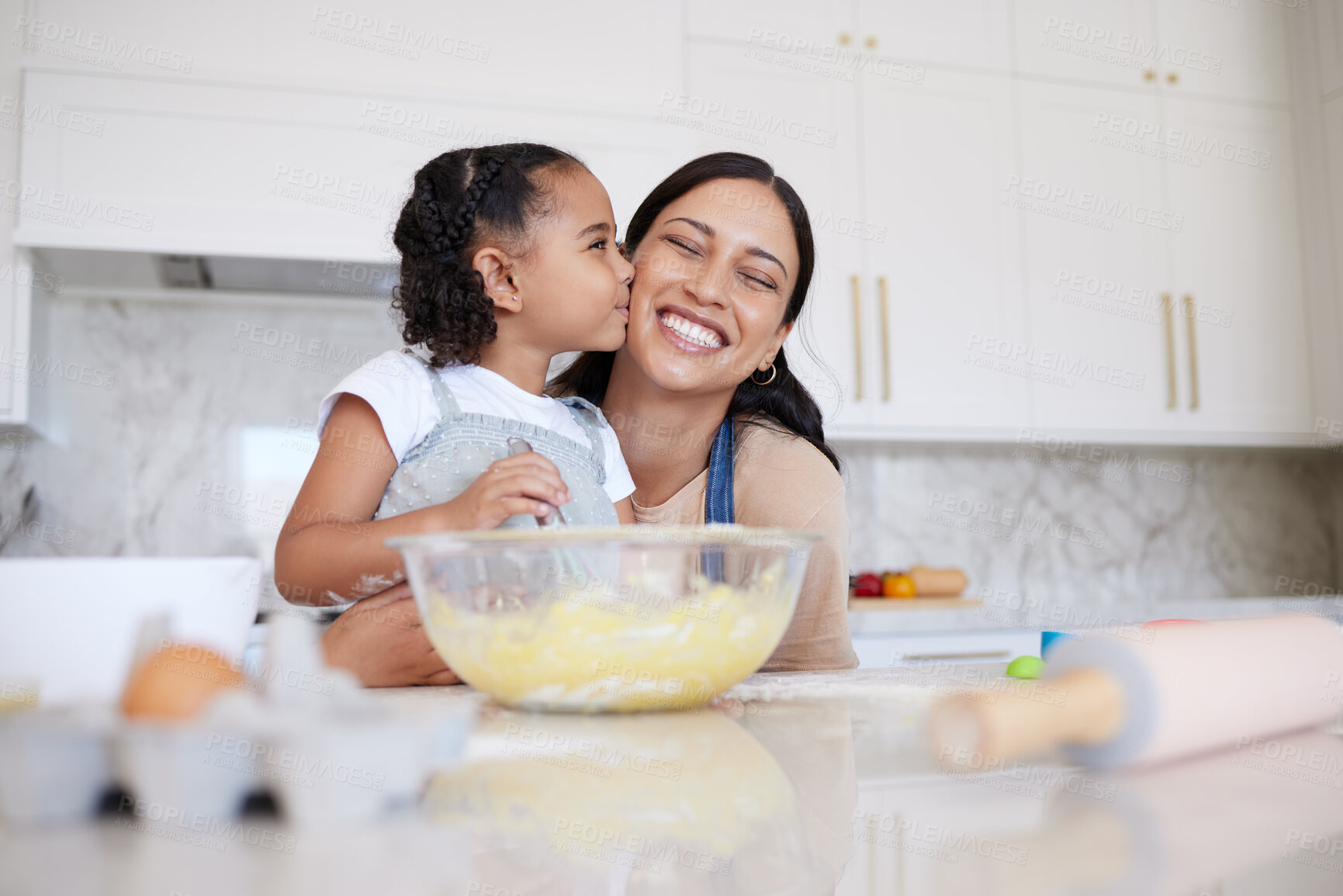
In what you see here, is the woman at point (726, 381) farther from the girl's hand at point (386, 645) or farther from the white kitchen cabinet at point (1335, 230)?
the white kitchen cabinet at point (1335, 230)

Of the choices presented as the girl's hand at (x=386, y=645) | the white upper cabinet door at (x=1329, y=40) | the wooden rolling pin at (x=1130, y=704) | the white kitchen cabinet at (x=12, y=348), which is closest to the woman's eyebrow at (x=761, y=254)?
the girl's hand at (x=386, y=645)

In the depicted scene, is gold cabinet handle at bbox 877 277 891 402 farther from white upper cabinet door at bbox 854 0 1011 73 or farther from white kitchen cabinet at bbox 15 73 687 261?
white kitchen cabinet at bbox 15 73 687 261

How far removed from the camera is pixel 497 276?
1.25 metres

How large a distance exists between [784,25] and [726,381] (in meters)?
1.69

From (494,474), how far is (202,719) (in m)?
0.47

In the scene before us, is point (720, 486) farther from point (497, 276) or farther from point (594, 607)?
point (594, 607)

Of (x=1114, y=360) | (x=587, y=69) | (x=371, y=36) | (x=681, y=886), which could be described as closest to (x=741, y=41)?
(x=587, y=69)

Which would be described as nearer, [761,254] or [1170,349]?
[761,254]

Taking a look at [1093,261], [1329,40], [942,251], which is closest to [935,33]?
[942,251]

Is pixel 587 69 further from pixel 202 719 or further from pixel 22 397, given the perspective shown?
pixel 202 719

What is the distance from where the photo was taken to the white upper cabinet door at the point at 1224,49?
3.12 metres

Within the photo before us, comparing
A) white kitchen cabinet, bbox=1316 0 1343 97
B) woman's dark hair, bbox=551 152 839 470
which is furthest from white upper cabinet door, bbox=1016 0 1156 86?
woman's dark hair, bbox=551 152 839 470

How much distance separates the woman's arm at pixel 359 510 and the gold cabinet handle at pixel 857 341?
6.09ft

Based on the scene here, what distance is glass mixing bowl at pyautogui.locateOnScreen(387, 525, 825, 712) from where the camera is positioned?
558mm
